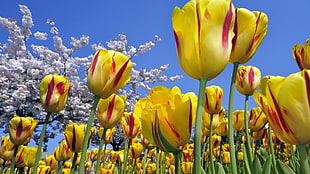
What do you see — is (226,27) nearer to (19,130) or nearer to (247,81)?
(247,81)

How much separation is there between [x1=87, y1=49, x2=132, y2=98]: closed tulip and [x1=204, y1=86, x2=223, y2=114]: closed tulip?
2.72ft

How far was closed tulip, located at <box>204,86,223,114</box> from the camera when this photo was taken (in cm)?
199

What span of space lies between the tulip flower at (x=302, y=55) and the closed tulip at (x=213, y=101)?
59cm

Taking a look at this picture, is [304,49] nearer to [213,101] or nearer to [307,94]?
[213,101]

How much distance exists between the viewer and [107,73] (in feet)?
4.22

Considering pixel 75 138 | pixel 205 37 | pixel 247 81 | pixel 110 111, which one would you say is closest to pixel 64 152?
pixel 75 138

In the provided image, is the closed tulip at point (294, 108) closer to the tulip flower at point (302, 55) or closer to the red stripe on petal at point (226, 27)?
the red stripe on petal at point (226, 27)

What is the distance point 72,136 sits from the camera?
1.86m

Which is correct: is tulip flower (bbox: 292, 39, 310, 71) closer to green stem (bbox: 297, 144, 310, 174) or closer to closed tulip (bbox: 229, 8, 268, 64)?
closed tulip (bbox: 229, 8, 268, 64)

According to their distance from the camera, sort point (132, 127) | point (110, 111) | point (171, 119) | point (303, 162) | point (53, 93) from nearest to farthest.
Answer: point (303, 162), point (171, 119), point (53, 93), point (110, 111), point (132, 127)

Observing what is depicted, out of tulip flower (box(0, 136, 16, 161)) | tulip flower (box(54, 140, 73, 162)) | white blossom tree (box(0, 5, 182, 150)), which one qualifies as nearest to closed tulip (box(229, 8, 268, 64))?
tulip flower (box(54, 140, 73, 162))

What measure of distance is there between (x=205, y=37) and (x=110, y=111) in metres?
1.06

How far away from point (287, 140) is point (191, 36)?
403mm

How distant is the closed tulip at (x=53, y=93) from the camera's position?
1.56m
